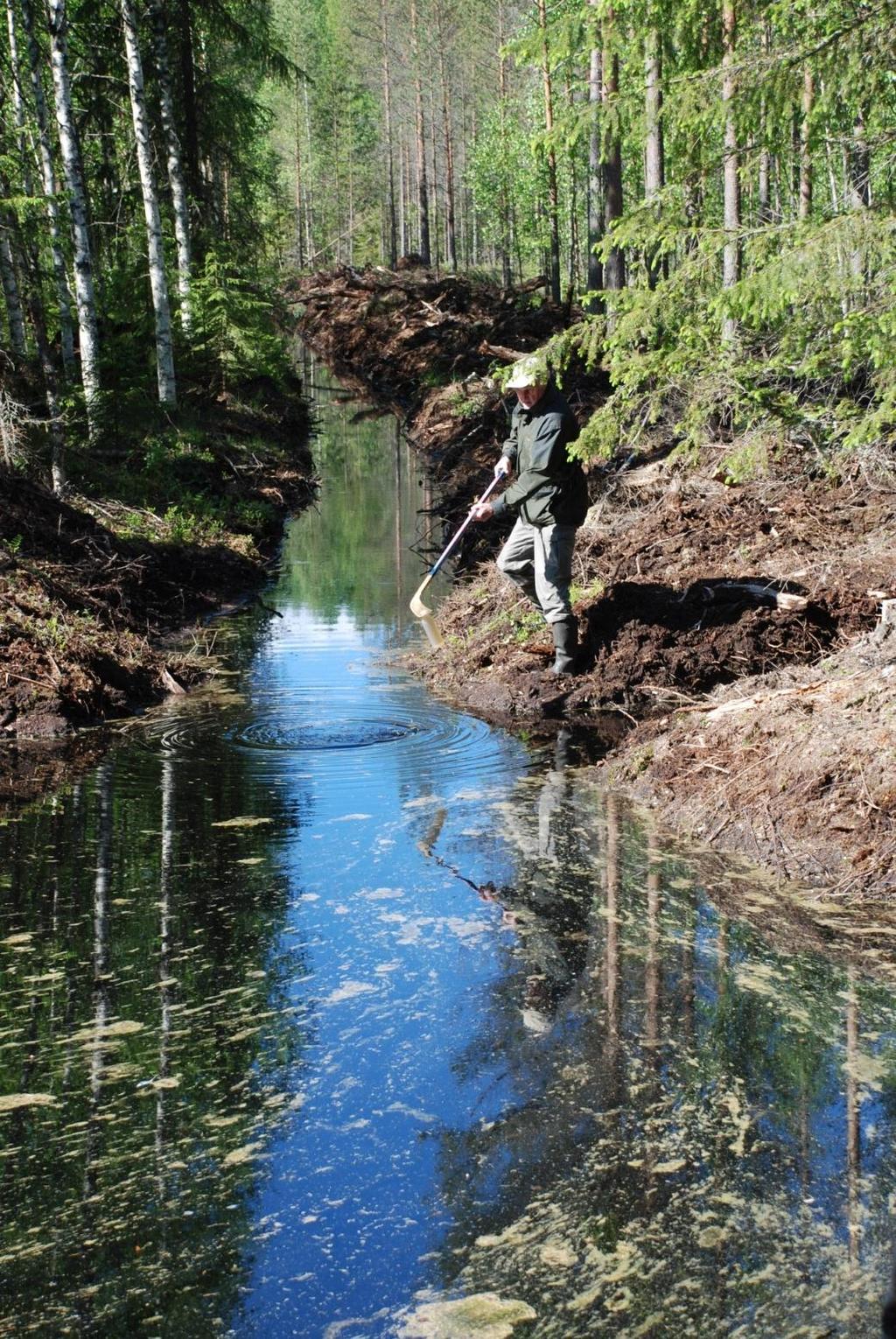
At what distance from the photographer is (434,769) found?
7.81 metres

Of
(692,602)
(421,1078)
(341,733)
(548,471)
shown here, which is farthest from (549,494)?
(421,1078)

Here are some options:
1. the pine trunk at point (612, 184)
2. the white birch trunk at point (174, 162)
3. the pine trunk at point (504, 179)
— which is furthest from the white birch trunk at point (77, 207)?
the pine trunk at point (504, 179)

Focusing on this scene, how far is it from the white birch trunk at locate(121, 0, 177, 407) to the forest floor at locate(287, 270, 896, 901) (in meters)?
5.49

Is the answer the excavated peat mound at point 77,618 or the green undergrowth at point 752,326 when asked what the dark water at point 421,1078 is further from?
the green undergrowth at point 752,326

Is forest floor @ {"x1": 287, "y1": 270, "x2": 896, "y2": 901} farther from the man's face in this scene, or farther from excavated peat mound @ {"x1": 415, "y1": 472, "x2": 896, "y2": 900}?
the man's face

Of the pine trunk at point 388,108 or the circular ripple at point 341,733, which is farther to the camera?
the pine trunk at point 388,108

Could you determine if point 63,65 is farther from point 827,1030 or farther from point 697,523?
point 827,1030

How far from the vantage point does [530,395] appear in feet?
30.5

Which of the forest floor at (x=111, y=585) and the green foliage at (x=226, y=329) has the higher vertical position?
the green foliage at (x=226, y=329)

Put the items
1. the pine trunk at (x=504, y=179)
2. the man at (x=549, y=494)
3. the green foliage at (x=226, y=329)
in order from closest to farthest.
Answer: the man at (x=549, y=494) → the green foliage at (x=226, y=329) → the pine trunk at (x=504, y=179)

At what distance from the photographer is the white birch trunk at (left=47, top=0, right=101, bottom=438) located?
56.1 feet

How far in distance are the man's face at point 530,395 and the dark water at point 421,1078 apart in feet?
11.0

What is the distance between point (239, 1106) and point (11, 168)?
15727 mm

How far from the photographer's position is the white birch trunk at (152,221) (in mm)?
18969
